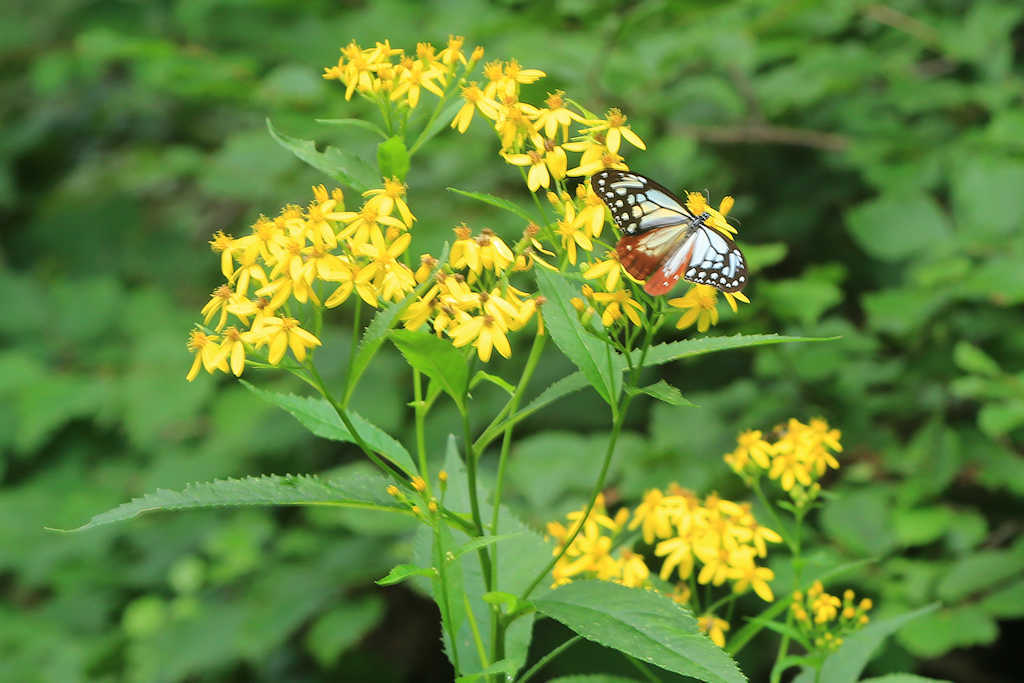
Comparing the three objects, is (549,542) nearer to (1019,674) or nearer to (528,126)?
(528,126)

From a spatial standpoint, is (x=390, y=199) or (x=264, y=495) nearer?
(x=264, y=495)

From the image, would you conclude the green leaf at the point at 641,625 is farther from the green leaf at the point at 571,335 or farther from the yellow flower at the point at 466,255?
the yellow flower at the point at 466,255

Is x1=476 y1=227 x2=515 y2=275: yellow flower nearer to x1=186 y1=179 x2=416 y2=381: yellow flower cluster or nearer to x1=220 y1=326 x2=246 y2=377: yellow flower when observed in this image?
x1=186 y1=179 x2=416 y2=381: yellow flower cluster

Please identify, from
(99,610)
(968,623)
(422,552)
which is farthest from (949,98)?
(99,610)

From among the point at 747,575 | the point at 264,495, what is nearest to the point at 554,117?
the point at 264,495

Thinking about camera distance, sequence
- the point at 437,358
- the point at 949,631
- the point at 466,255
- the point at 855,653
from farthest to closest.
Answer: the point at 949,631, the point at 855,653, the point at 466,255, the point at 437,358

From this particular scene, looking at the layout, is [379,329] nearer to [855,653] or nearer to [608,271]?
[608,271]
